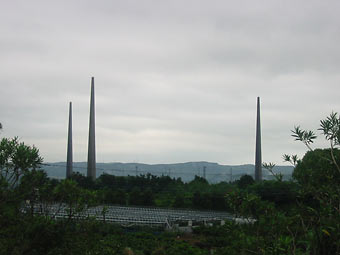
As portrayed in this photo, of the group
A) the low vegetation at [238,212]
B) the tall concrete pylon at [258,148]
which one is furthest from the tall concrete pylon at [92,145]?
the low vegetation at [238,212]

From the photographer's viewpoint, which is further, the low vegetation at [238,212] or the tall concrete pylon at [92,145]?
the tall concrete pylon at [92,145]

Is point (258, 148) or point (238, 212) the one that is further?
point (258, 148)

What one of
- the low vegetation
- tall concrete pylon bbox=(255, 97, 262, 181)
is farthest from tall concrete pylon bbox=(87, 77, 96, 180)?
the low vegetation

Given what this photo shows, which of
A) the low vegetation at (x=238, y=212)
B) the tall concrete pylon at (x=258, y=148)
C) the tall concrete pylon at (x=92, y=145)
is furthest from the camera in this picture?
the tall concrete pylon at (x=258, y=148)

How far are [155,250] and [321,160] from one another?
89.7ft

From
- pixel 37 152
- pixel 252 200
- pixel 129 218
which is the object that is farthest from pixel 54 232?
pixel 129 218

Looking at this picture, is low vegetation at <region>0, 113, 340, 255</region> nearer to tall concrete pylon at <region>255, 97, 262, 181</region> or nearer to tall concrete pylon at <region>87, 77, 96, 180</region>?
tall concrete pylon at <region>87, 77, 96, 180</region>

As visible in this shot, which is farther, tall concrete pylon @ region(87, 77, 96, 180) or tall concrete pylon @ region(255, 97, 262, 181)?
tall concrete pylon @ region(255, 97, 262, 181)

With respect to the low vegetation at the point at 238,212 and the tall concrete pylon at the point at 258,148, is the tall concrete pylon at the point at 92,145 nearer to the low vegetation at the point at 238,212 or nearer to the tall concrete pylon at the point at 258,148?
the tall concrete pylon at the point at 258,148

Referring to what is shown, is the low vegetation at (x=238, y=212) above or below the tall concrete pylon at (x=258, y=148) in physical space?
below

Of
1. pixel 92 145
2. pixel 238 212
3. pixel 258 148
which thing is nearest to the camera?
pixel 238 212

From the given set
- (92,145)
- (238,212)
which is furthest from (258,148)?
(238,212)

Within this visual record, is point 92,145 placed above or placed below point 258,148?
below

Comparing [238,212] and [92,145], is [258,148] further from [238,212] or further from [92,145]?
[238,212]
